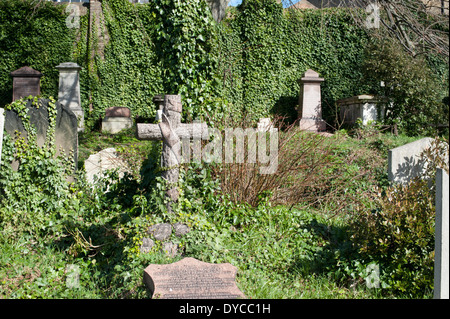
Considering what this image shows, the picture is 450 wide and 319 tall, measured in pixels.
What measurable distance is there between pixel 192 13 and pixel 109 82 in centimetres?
905

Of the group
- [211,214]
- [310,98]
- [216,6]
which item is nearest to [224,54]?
[310,98]

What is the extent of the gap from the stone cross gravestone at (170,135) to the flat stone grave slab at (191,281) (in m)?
0.97

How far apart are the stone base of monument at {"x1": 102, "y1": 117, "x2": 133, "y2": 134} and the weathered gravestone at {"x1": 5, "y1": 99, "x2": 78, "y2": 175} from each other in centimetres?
584

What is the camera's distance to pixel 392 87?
35.9ft

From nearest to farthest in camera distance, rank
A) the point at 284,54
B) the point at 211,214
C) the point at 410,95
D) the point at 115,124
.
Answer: the point at 211,214, the point at 410,95, the point at 115,124, the point at 284,54

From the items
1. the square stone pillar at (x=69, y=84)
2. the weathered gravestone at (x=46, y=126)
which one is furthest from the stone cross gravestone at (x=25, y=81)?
the weathered gravestone at (x=46, y=126)

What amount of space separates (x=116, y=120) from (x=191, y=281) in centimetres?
928

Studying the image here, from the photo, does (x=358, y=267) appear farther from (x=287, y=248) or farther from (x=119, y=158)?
(x=119, y=158)

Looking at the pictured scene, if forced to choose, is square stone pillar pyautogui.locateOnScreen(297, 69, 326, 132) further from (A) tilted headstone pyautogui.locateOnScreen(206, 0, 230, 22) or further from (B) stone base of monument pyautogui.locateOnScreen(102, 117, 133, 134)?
(B) stone base of monument pyautogui.locateOnScreen(102, 117, 133, 134)

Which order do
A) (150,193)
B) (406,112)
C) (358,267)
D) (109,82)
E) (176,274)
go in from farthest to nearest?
(109,82) < (406,112) < (150,193) < (358,267) < (176,274)

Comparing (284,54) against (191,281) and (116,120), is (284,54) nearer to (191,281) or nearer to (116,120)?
(116,120)

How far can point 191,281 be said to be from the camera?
3.22 m

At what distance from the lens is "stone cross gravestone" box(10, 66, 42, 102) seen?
1201 cm
